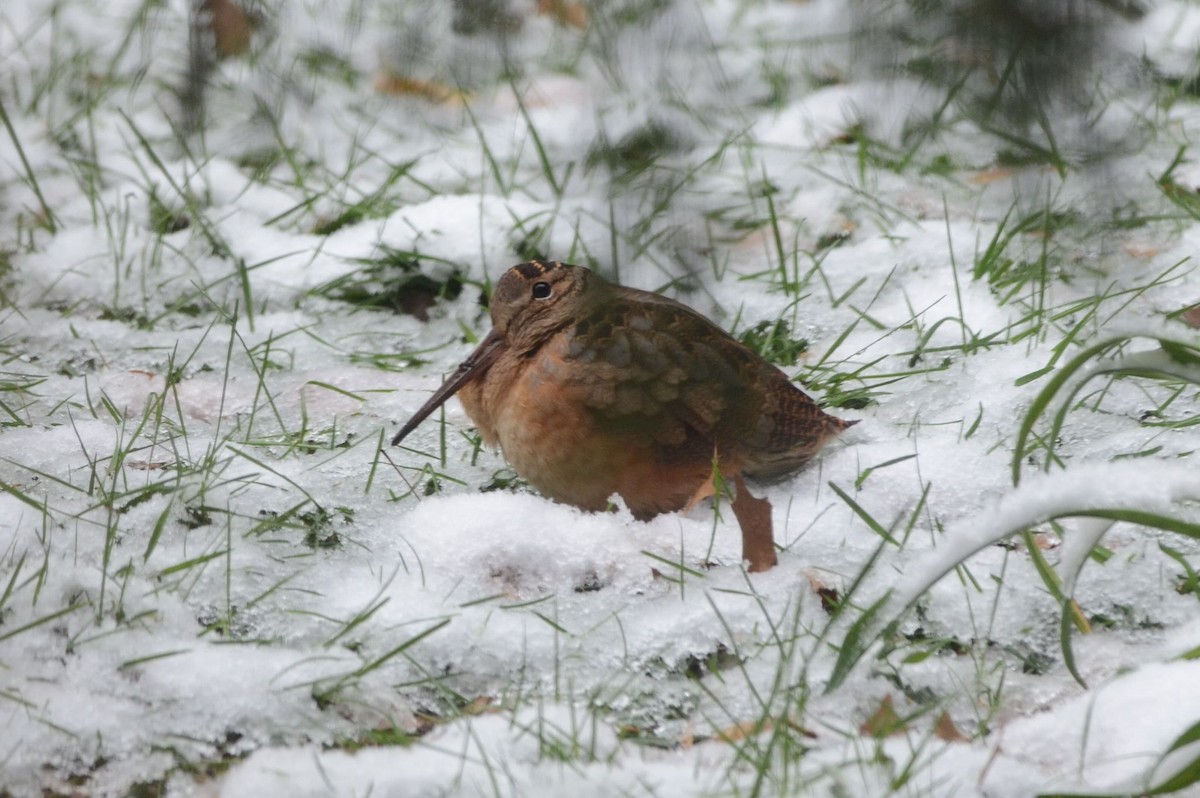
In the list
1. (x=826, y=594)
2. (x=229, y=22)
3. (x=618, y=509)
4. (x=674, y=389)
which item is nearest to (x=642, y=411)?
(x=674, y=389)

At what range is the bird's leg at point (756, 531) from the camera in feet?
7.55

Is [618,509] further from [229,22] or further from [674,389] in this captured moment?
[229,22]

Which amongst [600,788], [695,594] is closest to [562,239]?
[695,594]

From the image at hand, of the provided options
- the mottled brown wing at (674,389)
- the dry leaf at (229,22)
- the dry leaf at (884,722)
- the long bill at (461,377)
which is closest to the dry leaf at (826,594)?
the dry leaf at (884,722)

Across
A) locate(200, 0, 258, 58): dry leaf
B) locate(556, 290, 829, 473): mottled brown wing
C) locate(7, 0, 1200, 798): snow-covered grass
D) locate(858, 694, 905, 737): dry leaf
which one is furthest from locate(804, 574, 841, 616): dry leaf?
locate(200, 0, 258, 58): dry leaf

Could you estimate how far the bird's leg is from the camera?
230cm

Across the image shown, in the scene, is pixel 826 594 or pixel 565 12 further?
pixel 826 594

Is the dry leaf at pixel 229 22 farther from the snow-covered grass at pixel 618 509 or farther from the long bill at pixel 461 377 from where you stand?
the long bill at pixel 461 377

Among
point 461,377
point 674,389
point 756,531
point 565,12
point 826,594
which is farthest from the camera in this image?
point 461,377

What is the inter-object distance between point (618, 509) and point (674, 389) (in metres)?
0.26

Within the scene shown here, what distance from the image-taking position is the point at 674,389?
254cm

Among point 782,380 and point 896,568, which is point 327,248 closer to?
point 782,380

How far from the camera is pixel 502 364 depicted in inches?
110

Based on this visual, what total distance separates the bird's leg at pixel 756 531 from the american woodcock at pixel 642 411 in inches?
6.5
